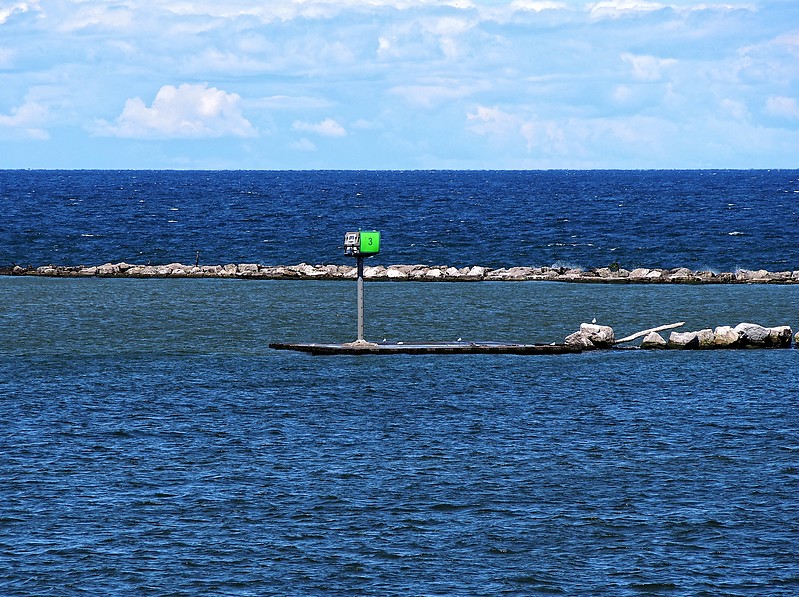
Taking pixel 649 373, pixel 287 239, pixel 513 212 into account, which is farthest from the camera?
→ pixel 513 212

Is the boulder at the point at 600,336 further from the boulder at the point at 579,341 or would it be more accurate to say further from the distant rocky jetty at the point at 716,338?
the boulder at the point at 579,341

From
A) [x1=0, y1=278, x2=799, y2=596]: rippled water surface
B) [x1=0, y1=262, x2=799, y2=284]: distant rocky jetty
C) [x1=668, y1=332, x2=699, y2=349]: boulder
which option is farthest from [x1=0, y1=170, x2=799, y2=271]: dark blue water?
[x1=0, y1=278, x2=799, y2=596]: rippled water surface

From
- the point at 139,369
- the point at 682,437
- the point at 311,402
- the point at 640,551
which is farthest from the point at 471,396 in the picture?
the point at 640,551

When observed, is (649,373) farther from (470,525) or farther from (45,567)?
(45,567)

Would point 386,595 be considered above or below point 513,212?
below

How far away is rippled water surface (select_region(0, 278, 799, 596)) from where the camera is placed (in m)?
19.1

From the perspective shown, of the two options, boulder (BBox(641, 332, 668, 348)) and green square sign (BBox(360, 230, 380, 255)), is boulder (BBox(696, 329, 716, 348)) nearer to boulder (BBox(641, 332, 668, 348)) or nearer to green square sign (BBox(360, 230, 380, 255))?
boulder (BBox(641, 332, 668, 348))

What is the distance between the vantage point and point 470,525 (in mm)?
21297

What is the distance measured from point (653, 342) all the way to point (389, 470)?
19.6 m

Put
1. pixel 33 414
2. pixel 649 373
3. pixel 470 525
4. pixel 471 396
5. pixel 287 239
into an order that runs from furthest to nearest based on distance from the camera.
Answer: pixel 287 239
pixel 649 373
pixel 471 396
pixel 33 414
pixel 470 525

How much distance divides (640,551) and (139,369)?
21.1 metres

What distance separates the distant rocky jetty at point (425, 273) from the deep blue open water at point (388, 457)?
41.8ft

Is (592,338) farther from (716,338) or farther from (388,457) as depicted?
(388,457)

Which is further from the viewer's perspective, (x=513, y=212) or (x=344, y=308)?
(x=513, y=212)
